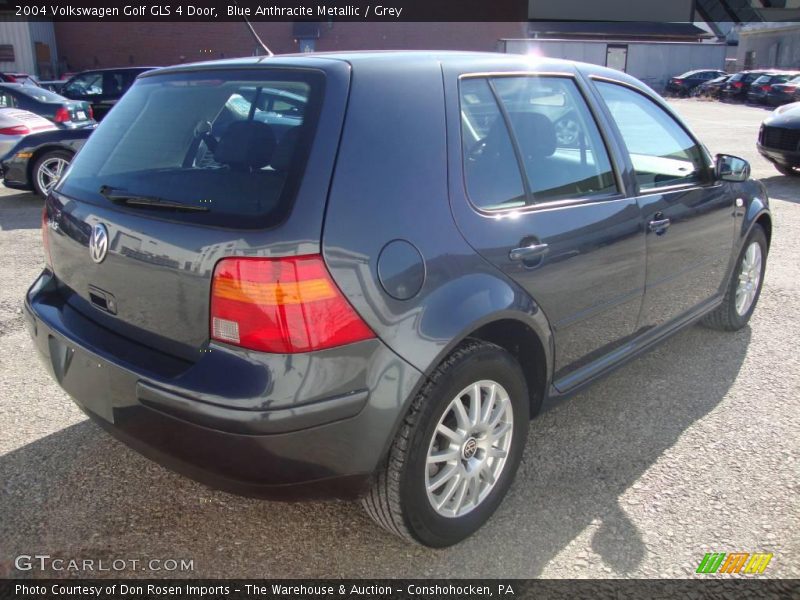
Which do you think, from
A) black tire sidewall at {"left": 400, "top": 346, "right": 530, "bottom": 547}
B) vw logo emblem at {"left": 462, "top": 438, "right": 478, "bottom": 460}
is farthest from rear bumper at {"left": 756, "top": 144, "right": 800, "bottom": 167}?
vw logo emblem at {"left": 462, "top": 438, "right": 478, "bottom": 460}

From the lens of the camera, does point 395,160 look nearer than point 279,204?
No

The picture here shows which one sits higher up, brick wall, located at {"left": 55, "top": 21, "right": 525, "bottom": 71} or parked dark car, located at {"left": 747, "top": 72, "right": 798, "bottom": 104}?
brick wall, located at {"left": 55, "top": 21, "right": 525, "bottom": 71}

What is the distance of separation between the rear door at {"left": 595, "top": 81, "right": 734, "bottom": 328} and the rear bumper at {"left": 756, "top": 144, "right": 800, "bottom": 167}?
7.37 meters

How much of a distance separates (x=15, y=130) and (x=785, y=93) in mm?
28658

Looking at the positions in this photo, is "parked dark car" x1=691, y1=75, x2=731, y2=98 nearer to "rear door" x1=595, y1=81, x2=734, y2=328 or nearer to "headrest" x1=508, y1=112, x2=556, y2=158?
"rear door" x1=595, y1=81, x2=734, y2=328

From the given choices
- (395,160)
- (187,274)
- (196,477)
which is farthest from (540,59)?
(196,477)

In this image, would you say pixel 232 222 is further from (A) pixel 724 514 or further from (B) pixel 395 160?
(A) pixel 724 514

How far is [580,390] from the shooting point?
3.01 metres

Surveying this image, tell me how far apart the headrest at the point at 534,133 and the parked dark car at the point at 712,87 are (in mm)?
35920

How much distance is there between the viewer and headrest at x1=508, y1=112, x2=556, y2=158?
8.89 feet

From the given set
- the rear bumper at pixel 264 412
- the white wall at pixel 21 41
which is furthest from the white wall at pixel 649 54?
the rear bumper at pixel 264 412

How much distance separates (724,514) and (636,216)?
1.30 m

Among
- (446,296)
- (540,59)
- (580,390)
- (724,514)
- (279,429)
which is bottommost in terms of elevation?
(724,514)

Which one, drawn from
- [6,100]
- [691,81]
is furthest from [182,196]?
[691,81]
